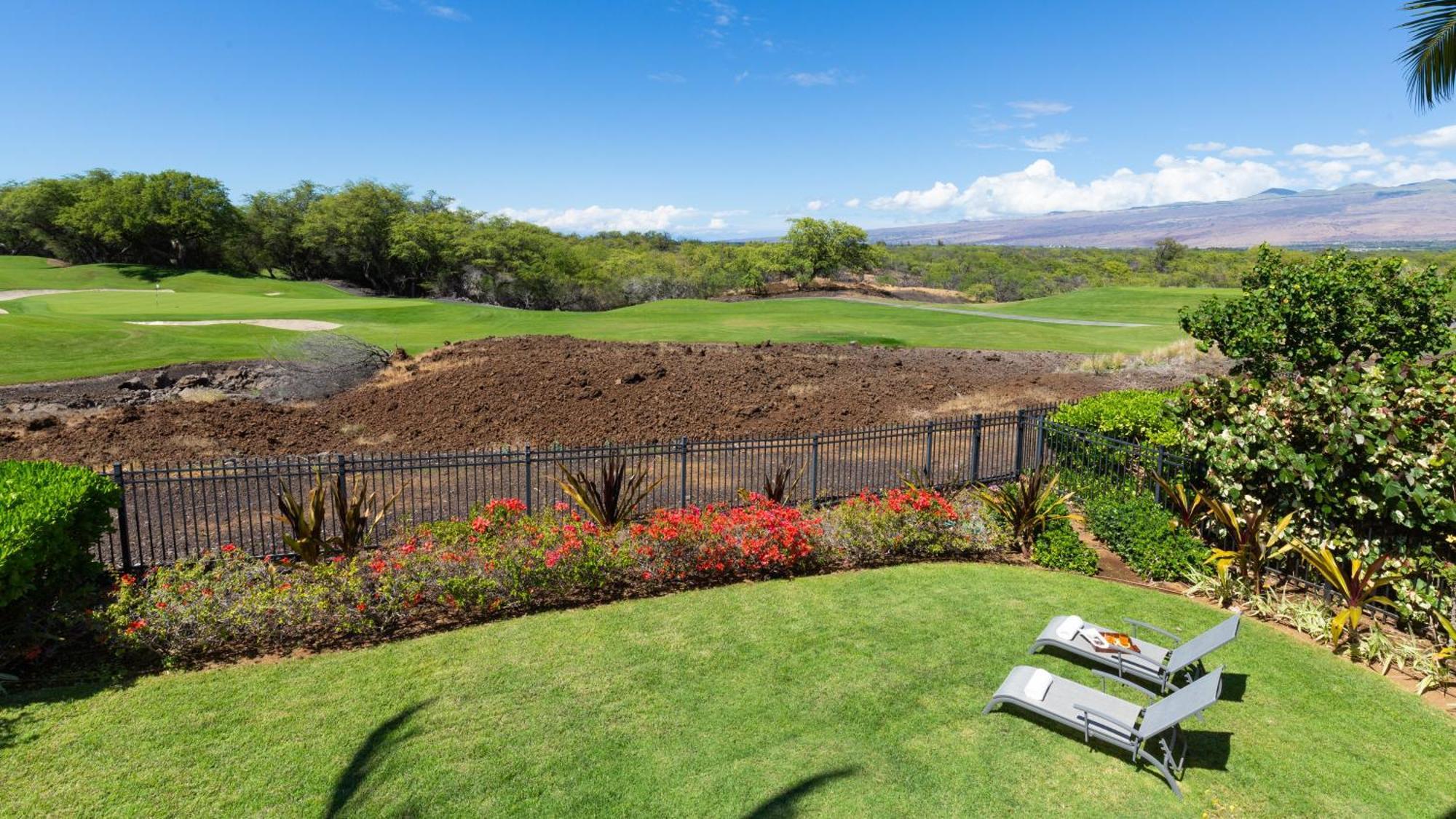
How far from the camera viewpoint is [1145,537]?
30.7 feet

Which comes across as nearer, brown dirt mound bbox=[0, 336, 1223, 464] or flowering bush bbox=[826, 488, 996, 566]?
flowering bush bbox=[826, 488, 996, 566]

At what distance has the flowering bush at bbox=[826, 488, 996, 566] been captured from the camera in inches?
371

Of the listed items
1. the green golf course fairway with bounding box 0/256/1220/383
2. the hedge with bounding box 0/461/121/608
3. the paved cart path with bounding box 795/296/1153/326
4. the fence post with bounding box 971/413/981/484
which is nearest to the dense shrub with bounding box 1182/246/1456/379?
the fence post with bounding box 971/413/981/484

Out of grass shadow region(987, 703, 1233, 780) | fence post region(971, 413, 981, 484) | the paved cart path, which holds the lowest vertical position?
grass shadow region(987, 703, 1233, 780)

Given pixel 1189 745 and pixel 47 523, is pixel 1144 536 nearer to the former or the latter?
pixel 1189 745

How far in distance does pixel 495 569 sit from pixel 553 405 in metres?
8.65

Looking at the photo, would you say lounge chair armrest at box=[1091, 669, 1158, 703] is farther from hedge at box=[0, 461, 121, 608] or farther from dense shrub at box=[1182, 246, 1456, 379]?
hedge at box=[0, 461, 121, 608]

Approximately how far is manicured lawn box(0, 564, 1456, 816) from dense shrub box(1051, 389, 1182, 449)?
14.7ft

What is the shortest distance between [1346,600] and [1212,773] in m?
3.77

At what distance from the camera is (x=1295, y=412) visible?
8430 millimetres

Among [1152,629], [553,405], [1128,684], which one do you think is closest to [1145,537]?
[1152,629]

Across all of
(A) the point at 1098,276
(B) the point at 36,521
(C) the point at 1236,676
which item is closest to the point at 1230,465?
(C) the point at 1236,676

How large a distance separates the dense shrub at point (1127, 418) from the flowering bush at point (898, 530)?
3418mm

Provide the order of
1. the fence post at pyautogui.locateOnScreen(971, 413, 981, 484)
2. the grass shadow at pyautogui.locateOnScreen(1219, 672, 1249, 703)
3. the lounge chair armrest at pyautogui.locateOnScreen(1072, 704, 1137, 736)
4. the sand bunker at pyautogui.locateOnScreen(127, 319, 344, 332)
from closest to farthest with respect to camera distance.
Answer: the lounge chair armrest at pyautogui.locateOnScreen(1072, 704, 1137, 736) → the grass shadow at pyautogui.locateOnScreen(1219, 672, 1249, 703) → the fence post at pyautogui.locateOnScreen(971, 413, 981, 484) → the sand bunker at pyautogui.locateOnScreen(127, 319, 344, 332)
